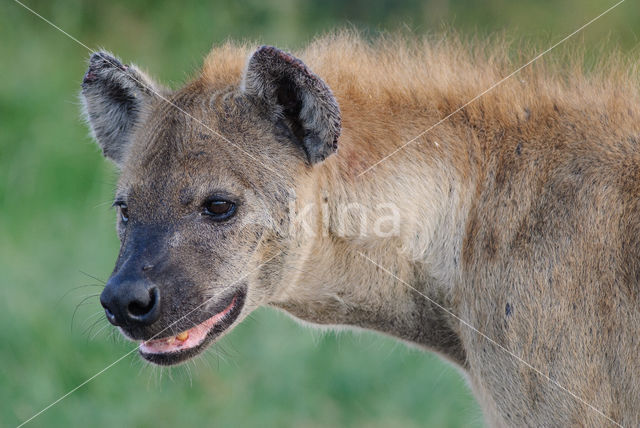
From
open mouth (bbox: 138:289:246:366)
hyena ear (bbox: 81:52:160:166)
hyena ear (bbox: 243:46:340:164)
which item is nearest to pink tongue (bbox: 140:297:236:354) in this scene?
open mouth (bbox: 138:289:246:366)

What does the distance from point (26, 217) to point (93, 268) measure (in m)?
0.80

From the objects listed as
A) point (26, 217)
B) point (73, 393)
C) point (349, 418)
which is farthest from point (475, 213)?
point (26, 217)

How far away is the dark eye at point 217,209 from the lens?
10.5 ft

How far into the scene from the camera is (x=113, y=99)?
373 centimetres

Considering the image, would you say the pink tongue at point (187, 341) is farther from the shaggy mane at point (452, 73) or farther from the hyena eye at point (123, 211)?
the shaggy mane at point (452, 73)

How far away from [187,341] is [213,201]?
0.49 meters

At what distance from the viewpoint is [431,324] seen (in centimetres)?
348

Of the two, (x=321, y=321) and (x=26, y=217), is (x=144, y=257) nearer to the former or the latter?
(x=321, y=321)

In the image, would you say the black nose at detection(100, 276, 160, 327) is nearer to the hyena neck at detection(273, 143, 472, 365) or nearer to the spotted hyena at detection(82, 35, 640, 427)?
the spotted hyena at detection(82, 35, 640, 427)

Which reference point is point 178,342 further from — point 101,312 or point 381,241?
point 101,312

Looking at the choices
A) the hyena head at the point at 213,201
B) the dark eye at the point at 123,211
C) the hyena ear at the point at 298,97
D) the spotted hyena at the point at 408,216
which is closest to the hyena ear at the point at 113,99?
the spotted hyena at the point at 408,216

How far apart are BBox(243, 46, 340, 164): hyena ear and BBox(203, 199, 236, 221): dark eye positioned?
343 millimetres

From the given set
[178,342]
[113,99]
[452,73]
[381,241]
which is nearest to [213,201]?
[178,342]

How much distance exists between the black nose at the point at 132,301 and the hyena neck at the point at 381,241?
517 millimetres
